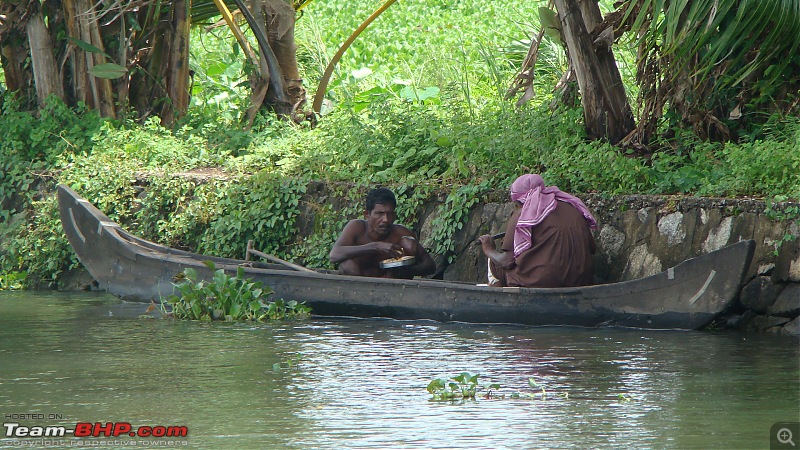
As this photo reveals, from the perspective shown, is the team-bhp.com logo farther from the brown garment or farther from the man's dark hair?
the man's dark hair

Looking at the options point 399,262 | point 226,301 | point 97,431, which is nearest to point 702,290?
point 399,262

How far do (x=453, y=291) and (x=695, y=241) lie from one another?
6.49ft

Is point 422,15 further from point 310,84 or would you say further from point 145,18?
point 145,18

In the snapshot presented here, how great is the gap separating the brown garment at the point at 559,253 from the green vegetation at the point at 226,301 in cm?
199

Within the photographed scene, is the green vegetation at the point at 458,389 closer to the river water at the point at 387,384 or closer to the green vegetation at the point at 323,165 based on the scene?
the river water at the point at 387,384

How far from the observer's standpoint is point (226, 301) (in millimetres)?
9914

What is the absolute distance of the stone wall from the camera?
352 inches

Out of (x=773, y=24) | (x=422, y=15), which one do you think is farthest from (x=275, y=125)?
(x=422, y=15)

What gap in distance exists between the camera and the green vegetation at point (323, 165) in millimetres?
10547

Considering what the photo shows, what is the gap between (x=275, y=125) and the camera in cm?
1453

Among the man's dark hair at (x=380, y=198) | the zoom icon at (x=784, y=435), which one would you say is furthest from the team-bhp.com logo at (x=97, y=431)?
the man's dark hair at (x=380, y=198)

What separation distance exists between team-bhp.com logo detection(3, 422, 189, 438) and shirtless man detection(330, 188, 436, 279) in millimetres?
4520

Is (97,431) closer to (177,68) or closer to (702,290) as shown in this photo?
(702,290)

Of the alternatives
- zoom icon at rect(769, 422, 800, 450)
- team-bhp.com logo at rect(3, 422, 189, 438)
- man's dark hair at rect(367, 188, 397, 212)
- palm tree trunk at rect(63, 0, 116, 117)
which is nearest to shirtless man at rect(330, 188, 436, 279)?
man's dark hair at rect(367, 188, 397, 212)
